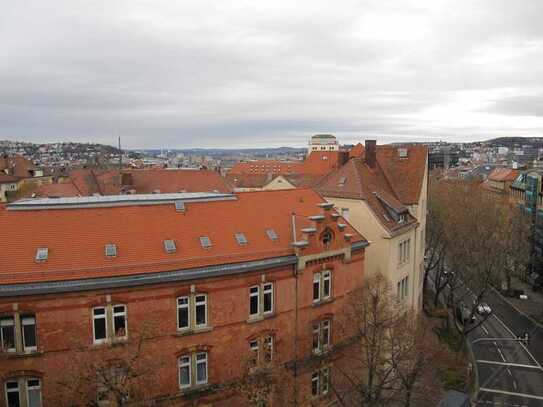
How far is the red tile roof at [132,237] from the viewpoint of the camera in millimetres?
24109

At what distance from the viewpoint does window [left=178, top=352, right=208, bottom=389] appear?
27.0 metres

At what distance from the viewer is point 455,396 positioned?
119 feet

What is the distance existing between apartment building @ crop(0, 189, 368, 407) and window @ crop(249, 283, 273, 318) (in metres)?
0.07

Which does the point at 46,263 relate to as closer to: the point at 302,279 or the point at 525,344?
the point at 302,279

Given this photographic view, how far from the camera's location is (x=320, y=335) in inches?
1294

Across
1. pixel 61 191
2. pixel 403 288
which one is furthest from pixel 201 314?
pixel 61 191

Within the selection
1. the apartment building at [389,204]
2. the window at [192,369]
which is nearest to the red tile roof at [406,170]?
the apartment building at [389,204]

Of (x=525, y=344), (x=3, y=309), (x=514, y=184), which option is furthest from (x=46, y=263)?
(x=514, y=184)

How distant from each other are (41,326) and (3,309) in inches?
75.0

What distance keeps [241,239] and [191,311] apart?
222 inches

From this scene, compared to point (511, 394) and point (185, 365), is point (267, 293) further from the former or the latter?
point (511, 394)

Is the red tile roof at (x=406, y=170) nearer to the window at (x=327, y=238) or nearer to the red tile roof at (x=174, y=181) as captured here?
the window at (x=327, y=238)

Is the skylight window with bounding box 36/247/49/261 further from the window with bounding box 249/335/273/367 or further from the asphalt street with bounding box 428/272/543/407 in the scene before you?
the asphalt street with bounding box 428/272/543/407

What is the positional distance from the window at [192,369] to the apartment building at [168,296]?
64mm
